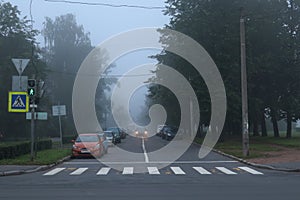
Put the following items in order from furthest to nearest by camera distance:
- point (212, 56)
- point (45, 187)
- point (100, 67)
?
point (100, 67), point (212, 56), point (45, 187)

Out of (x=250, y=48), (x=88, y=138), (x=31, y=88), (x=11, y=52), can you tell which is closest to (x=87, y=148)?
(x=88, y=138)

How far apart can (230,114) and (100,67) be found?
3919 centimetres

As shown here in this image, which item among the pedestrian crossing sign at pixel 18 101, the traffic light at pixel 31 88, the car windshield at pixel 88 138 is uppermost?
the traffic light at pixel 31 88

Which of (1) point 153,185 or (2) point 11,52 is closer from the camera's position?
(1) point 153,185

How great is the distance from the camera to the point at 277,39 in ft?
166

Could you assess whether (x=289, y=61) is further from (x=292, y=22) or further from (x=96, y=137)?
(x=96, y=137)

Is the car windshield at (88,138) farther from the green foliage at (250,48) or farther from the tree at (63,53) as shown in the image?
the tree at (63,53)

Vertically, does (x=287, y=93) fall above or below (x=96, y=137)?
above

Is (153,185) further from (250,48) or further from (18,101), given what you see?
(250,48)

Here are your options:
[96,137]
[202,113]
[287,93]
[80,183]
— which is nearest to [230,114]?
[202,113]

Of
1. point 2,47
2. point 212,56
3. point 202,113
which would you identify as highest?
point 2,47

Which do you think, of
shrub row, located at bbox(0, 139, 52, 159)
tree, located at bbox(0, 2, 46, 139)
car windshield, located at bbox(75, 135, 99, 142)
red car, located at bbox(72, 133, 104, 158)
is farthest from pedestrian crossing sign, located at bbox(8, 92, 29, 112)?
tree, located at bbox(0, 2, 46, 139)

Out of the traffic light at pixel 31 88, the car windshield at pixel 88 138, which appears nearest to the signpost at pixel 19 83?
the traffic light at pixel 31 88

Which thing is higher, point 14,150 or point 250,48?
point 250,48
